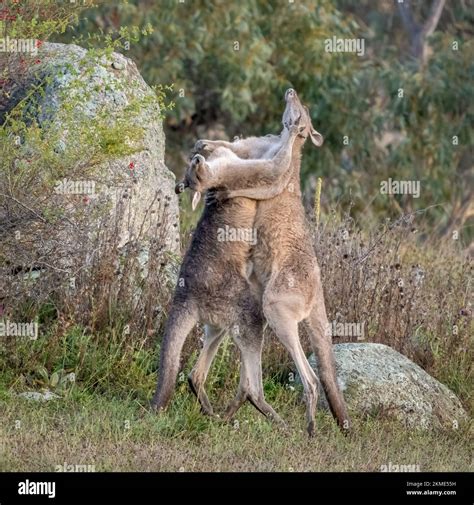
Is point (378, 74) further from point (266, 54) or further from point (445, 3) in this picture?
point (445, 3)

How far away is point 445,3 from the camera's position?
949 inches

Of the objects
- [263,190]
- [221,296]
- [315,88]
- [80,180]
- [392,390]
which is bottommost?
[392,390]

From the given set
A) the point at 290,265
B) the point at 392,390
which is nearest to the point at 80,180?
the point at 290,265

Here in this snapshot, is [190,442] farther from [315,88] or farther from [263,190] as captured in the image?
[315,88]

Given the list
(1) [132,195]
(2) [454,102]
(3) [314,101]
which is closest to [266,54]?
(3) [314,101]

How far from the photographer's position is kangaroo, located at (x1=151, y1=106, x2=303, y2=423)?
28.4 ft

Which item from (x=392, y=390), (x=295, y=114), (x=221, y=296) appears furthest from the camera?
(x=392, y=390)

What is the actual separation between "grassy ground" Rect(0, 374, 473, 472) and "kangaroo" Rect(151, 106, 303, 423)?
26 centimetres

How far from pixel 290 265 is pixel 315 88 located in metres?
9.75

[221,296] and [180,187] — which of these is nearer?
[180,187]

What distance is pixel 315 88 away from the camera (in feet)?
59.3

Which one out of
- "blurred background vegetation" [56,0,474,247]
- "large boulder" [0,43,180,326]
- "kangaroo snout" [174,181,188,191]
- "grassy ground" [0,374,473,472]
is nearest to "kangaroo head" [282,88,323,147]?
"kangaroo snout" [174,181,188,191]

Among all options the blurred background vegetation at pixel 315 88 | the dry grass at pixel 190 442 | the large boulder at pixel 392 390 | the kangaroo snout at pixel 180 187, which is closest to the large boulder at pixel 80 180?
the kangaroo snout at pixel 180 187

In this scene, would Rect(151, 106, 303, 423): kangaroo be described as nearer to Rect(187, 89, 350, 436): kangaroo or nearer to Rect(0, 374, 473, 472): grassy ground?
Rect(187, 89, 350, 436): kangaroo
